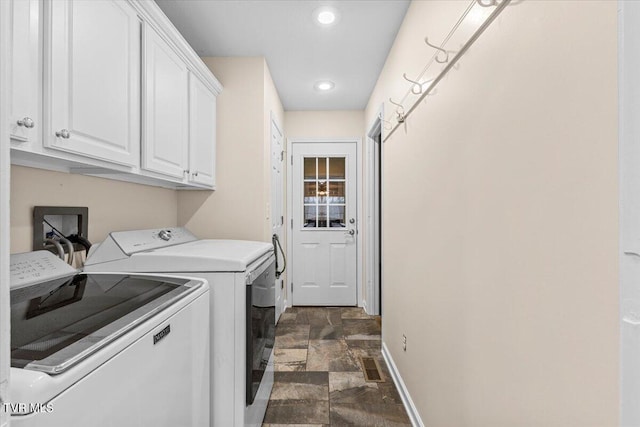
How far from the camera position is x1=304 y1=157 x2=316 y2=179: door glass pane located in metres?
3.89

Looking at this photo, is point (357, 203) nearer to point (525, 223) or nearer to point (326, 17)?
point (326, 17)

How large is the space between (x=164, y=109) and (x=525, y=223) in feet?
5.63

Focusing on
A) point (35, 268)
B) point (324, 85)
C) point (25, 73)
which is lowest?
point (35, 268)

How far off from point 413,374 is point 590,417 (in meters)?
1.28

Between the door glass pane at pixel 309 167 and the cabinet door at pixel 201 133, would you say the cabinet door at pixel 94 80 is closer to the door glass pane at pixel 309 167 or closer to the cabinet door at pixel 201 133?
the cabinet door at pixel 201 133

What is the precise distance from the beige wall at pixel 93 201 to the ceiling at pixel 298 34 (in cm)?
113

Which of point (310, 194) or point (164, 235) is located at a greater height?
point (310, 194)

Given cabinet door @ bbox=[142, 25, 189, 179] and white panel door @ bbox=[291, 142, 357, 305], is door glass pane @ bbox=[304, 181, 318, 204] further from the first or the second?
cabinet door @ bbox=[142, 25, 189, 179]

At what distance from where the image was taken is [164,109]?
1703 mm

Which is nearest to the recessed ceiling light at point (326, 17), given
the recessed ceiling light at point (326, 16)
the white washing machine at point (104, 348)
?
the recessed ceiling light at point (326, 16)

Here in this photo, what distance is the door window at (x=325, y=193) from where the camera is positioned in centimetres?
388

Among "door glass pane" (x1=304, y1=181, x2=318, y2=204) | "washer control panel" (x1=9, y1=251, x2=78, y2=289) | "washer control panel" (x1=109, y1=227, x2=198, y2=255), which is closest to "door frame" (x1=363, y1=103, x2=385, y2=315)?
"door glass pane" (x1=304, y1=181, x2=318, y2=204)

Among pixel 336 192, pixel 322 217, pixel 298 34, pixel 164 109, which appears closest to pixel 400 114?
pixel 298 34

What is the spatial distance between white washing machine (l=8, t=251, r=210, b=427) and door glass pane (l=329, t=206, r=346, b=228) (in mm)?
2637
